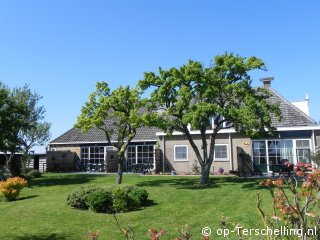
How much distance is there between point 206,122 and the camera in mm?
19141

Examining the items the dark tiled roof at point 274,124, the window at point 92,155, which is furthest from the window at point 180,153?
the window at point 92,155

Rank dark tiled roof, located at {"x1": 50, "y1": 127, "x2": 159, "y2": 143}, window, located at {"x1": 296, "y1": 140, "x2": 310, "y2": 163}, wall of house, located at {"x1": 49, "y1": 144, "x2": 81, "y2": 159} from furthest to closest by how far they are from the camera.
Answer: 1. wall of house, located at {"x1": 49, "y1": 144, "x2": 81, "y2": 159}
2. dark tiled roof, located at {"x1": 50, "y1": 127, "x2": 159, "y2": 143}
3. window, located at {"x1": 296, "y1": 140, "x2": 310, "y2": 163}

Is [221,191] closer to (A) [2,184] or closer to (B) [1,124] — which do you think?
(A) [2,184]

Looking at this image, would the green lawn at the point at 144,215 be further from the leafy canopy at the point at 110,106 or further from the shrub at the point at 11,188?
the leafy canopy at the point at 110,106

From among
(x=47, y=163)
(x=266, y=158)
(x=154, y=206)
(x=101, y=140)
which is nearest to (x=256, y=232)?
(x=154, y=206)

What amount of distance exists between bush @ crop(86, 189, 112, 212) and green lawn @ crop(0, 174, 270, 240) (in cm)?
47

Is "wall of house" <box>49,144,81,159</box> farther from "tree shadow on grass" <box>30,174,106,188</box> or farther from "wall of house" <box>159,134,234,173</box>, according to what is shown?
"wall of house" <box>159,134,234,173</box>

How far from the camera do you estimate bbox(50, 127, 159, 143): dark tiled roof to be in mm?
33500

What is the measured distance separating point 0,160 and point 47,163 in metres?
4.75

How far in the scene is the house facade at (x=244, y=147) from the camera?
2584cm

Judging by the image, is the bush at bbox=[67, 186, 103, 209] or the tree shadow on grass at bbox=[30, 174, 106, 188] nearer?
the bush at bbox=[67, 186, 103, 209]

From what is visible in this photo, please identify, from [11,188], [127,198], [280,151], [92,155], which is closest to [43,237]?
[127,198]

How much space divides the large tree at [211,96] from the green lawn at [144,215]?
379 cm

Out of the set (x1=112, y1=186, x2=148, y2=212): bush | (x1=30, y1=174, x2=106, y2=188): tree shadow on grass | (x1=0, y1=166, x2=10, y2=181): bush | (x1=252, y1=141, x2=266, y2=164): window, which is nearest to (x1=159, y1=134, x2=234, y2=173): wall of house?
(x1=252, y1=141, x2=266, y2=164): window
